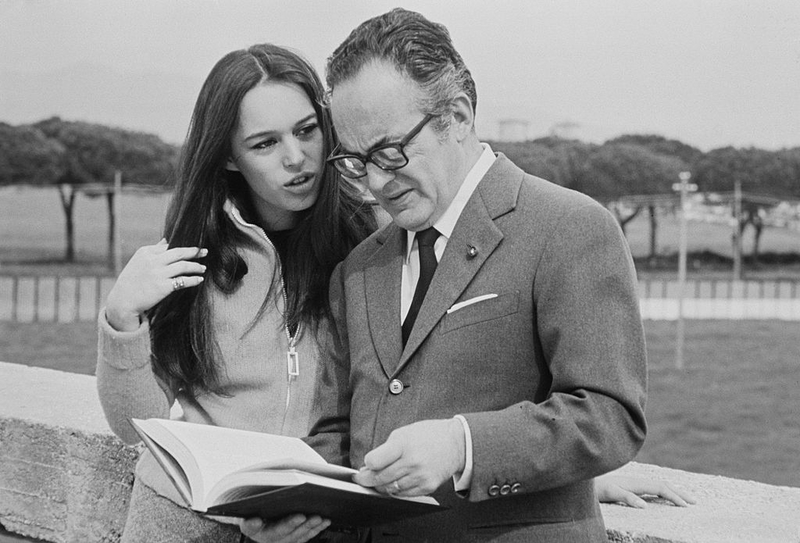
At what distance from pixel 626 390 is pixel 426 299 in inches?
12.4

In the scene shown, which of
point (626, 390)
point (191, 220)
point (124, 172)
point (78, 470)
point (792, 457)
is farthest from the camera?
point (124, 172)

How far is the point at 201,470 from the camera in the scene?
4.19 ft

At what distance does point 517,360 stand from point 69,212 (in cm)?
1714

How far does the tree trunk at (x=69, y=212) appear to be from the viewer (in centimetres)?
1629

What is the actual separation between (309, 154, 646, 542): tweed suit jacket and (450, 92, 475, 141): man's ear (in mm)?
70

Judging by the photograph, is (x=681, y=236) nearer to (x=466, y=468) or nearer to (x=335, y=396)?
(x=335, y=396)

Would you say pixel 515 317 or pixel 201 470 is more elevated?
pixel 515 317

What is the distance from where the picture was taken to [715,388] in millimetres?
16156

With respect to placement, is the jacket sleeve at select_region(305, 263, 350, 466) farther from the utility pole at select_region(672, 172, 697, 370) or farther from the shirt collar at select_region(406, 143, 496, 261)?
the utility pole at select_region(672, 172, 697, 370)

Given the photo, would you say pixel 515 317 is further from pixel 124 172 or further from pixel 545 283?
pixel 124 172

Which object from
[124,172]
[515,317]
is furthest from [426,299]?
[124,172]

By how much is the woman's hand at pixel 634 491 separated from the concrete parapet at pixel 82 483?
0.08 ft

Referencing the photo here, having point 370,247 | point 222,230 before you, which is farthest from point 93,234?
point 370,247

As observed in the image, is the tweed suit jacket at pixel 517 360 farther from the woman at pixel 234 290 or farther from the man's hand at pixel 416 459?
the woman at pixel 234 290
